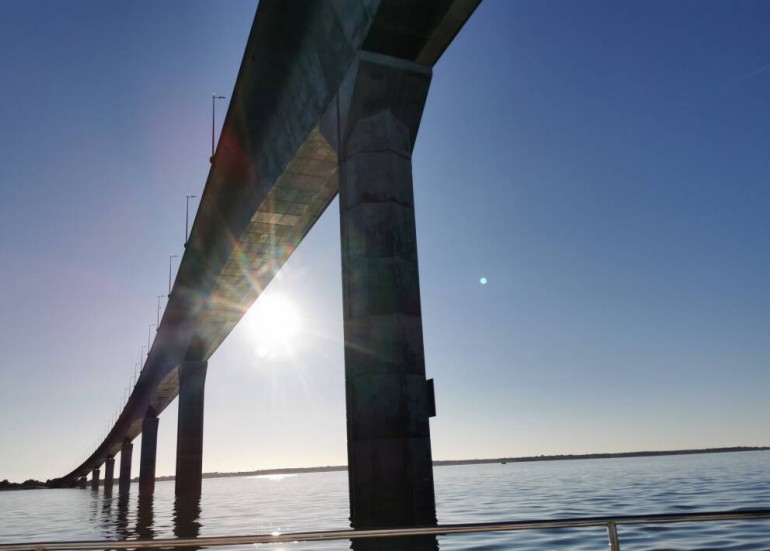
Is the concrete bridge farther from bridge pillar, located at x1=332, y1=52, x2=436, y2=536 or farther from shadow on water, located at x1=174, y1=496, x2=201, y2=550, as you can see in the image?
shadow on water, located at x1=174, y1=496, x2=201, y2=550

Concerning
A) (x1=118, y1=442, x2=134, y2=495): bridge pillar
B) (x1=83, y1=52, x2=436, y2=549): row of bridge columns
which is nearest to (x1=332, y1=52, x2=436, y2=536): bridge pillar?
(x1=83, y1=52, x2=436, y2=549): row of bridge columns

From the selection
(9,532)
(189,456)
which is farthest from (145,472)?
(9,532)

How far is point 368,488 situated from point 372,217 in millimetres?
4653

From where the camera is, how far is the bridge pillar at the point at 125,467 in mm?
81306

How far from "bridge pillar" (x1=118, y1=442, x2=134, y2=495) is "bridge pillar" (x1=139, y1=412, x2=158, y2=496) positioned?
2469cm

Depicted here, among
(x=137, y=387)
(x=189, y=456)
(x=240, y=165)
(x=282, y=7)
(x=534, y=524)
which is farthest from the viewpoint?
(x=137, y=387)

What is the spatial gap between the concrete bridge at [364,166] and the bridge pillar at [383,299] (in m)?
0.02

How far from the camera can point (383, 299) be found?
34.1 ft

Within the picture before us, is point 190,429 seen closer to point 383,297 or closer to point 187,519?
point 187,519

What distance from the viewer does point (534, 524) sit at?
146 inches

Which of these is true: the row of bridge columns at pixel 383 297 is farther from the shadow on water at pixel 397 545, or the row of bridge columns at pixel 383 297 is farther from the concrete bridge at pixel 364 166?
the shadow on water at pixel 397 545

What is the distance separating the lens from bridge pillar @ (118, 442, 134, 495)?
81.3m

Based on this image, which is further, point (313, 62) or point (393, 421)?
point (313, 62)

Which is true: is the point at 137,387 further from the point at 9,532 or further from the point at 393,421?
the point at 393,421
